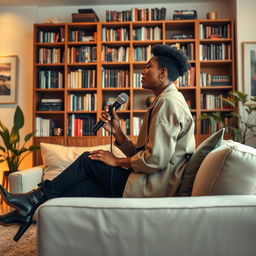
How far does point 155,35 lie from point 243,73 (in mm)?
1217

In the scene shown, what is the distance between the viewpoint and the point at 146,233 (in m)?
1.10

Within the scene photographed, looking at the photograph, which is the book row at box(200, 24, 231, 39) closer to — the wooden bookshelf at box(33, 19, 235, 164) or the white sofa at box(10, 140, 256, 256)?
the wooden bookshelf at box(33, 19, 235, 164)

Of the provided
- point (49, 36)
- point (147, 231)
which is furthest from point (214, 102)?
point (147, 231)

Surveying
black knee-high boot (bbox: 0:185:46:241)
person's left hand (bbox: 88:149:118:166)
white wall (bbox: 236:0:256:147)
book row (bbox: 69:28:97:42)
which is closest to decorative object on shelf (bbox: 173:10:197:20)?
white wall (bbox: 236:0:256:147)

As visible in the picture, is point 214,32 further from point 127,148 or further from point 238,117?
point 127,148

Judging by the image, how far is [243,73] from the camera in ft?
13.9

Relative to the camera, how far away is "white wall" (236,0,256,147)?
14.0 feet

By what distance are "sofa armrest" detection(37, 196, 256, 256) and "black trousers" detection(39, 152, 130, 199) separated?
0.71 meters

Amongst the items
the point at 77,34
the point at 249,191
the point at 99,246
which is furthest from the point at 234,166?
the point at 77,34

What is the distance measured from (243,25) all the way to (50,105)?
8.81 ft

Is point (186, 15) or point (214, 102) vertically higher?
point (186, 15)

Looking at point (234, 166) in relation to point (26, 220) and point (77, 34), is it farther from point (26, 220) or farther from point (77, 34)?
point (77, 34)

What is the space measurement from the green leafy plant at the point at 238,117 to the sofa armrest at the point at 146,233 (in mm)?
2991

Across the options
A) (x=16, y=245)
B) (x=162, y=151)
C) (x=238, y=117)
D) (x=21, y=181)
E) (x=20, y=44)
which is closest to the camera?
(x=162, y=151)
